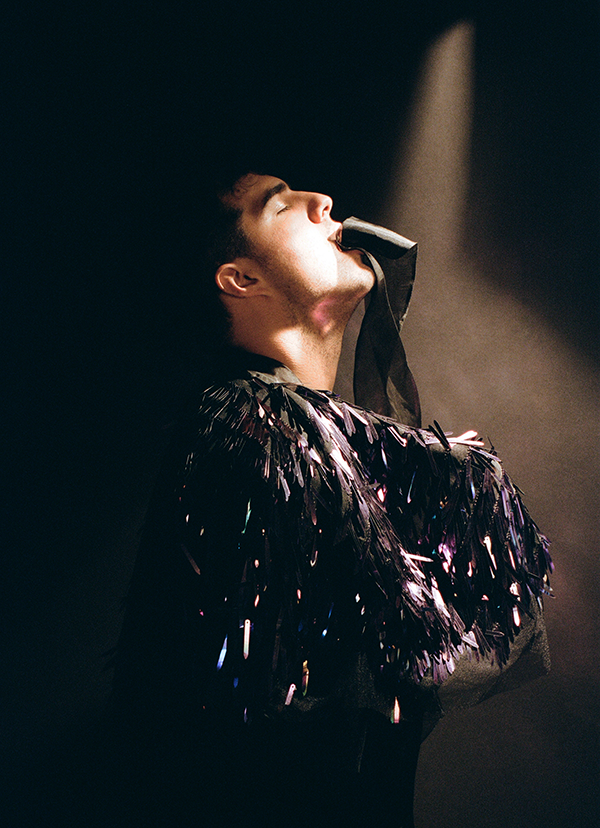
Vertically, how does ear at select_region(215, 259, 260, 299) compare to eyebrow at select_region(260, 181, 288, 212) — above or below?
below

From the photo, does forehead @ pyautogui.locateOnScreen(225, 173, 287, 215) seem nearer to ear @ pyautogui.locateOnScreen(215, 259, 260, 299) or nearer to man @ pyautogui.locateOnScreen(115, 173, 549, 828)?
ear @ pyautogui.locateOnScreen(215, 259, 260, 299)

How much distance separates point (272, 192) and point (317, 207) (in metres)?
0.09

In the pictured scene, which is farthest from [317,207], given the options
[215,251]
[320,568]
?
[320,568]

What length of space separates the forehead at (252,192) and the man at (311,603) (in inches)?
12.0

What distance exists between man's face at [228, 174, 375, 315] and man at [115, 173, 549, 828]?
0.51ft

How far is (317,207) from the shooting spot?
0.99 metres

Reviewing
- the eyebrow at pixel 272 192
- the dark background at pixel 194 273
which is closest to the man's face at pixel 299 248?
the eyebrow at pixel 272 192

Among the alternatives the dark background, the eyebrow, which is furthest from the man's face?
the dark background

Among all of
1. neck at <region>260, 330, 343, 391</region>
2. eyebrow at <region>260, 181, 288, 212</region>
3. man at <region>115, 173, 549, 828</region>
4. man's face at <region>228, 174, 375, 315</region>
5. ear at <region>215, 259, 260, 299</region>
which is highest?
eyebrow at <region>260, 181, 288, 212</region>

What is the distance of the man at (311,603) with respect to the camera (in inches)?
27.0

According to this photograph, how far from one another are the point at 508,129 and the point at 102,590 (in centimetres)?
133

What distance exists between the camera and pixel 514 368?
3.76ft

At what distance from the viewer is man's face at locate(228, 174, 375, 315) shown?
3.03ft

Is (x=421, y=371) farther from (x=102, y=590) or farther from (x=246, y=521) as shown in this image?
(x=102, y=590)
